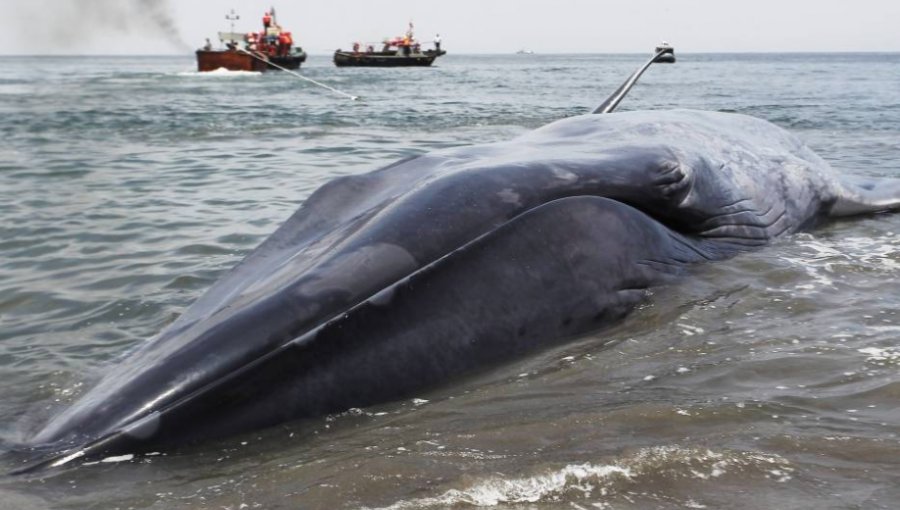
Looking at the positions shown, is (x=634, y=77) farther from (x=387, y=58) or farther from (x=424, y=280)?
(x=387, y=58)

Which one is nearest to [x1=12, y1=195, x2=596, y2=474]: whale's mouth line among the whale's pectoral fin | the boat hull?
the whale's pectoral fin

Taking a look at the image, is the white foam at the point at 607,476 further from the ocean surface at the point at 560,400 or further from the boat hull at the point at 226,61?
the boat hull at the point at 226,61

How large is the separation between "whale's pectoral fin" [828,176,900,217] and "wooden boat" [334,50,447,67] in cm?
7828

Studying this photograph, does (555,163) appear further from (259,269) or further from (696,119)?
(696,119)

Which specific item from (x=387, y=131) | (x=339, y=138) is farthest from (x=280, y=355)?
(x=387, y=131)

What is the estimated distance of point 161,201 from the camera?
8461 millimetres

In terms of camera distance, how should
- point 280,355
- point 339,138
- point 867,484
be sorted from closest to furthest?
point 867,484
point 280,355
point 339,138

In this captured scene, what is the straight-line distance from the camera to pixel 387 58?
8444 cm

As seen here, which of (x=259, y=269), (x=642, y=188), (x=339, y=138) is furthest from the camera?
(x=339, y=138)

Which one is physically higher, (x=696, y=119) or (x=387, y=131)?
(x=696, y=119)

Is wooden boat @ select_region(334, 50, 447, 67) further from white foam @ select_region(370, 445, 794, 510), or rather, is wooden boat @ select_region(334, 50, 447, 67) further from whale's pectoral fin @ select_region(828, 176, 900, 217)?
white foam @ select_region(370, 445, 794, 510)

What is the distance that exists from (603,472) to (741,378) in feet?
3.07

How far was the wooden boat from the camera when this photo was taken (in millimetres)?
83375

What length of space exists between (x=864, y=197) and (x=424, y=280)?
404 centimetres
